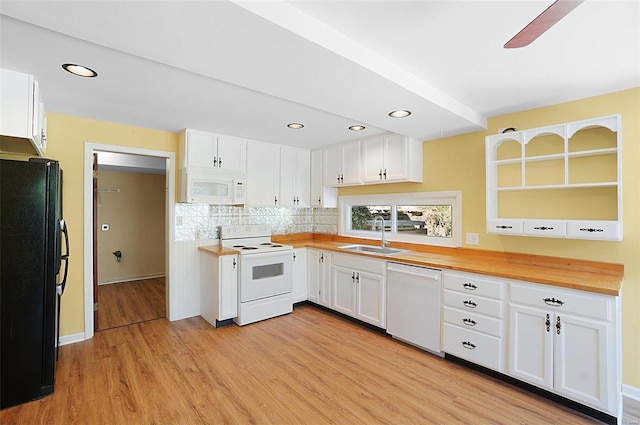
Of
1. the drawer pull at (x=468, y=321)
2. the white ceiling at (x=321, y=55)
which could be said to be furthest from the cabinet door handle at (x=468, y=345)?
the white ceiling at (x=321, y=55)

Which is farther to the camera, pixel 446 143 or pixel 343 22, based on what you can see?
pixel 446 143

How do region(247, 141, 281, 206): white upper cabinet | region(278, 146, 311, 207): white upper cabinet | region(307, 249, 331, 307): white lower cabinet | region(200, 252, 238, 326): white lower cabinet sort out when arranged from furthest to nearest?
region(278, 146, 311, 207): white upper cabinet → region(247, 141, 281, 206): white upper cabinet → region(307, 249, 331, 307): white lower cabinet → region(200, 252, 238, 326): white lower cabinet

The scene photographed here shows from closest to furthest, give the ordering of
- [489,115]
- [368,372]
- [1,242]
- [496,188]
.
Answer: [1,242], [368,372], [496,188], [489,115]

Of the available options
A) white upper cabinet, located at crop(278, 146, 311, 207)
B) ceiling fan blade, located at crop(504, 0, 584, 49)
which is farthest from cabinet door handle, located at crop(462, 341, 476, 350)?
white upper cabinet, located at crop(278, 146, 311, 207)

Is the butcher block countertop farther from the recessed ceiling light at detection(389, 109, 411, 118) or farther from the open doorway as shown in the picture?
the open doorway

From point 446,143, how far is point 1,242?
3.88 meters

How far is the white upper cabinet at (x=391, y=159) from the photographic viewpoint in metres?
3.44

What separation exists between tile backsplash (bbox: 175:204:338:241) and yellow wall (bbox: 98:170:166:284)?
8.54 feet

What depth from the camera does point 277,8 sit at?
136cm

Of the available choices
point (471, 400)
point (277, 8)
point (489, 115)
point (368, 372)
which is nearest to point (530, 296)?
point (471, 400)

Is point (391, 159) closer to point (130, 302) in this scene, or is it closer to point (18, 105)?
point (18, 105)

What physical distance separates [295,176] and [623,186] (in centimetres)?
348

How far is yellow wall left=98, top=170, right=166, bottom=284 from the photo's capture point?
5.38 m

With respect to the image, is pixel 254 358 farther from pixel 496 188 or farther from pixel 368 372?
pixel 496 188
